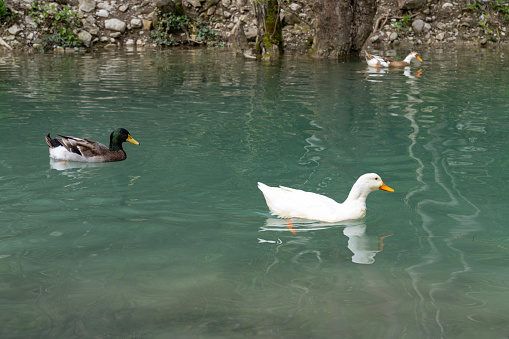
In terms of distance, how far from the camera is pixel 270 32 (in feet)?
74.4

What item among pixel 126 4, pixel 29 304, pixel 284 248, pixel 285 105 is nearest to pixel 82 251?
pixel 29 304

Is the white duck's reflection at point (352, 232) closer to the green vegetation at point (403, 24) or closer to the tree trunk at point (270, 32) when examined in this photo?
the tree trunk at point (270, 32)

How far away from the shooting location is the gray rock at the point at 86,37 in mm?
26625

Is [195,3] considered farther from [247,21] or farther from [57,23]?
[57,23]

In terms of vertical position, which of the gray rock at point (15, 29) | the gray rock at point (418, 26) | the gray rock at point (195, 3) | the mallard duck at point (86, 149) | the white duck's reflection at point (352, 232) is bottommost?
the white duck's reflection at point (352, 232)

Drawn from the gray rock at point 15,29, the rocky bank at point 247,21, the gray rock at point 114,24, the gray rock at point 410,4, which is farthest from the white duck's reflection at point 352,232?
the gray rock at point 410,4

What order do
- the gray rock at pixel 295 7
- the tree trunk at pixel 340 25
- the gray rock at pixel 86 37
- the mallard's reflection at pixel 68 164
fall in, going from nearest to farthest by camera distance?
the mallard's reflection at pixel 68 164 < the tree trunk at pixel 340 25 < the gray rock at pixel 86 37 < the gray rock at pixel 295 7

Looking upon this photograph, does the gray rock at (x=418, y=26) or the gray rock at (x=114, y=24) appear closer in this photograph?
the gray rock at (x=114, y=24)

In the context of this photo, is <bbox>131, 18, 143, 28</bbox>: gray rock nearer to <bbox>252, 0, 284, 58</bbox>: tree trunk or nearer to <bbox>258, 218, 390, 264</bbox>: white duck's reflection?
<bbox>252, 0, 284, 58</bbox>: tree trunk

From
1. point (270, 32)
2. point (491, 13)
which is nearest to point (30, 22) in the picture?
point (270, 32)

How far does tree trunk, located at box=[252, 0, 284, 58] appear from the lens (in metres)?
22.0

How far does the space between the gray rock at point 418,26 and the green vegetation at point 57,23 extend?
15581 mm

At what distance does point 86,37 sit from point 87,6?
1941 mm

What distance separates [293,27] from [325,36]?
5497 millimetres
